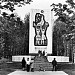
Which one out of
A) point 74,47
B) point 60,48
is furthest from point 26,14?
point 74,47

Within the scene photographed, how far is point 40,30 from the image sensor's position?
33.1m

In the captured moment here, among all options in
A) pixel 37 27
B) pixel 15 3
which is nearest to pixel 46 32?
pixel 37 27

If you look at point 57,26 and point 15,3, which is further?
point 57,26

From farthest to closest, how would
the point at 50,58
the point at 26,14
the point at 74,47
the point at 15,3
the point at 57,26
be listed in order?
1. the point at 26,14
2. the point at 57,26
3. the point at 50,58
4. the point at 74,47
5. the point at 15,3

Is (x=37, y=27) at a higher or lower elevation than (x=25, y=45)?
higher

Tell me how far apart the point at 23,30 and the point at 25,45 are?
2375 millimetres

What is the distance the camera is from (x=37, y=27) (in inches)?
1310

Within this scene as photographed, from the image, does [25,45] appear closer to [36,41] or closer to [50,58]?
[36,41]

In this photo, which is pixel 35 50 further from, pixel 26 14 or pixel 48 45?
pixel 26 14

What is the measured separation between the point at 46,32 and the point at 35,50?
2860 mm

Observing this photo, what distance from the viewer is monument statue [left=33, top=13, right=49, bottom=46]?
3297 centimetres

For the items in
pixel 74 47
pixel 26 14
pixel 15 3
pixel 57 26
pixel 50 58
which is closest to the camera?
pixel 15 3

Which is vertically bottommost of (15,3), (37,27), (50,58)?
(50,58)

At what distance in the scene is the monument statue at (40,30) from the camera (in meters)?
33.0
